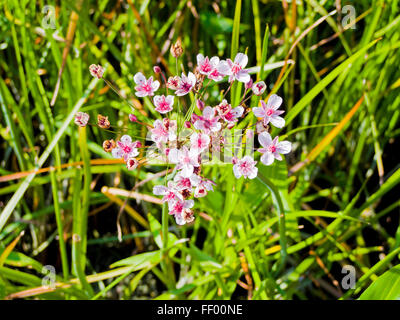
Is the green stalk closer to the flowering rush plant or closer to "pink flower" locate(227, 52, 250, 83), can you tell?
the flowering rush plant

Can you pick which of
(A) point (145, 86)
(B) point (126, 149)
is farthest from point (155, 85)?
(B) point (126, 149)

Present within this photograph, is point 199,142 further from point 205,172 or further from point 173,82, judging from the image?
point 205,172

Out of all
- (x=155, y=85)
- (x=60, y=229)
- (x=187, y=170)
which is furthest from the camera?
(x=60, y=229)

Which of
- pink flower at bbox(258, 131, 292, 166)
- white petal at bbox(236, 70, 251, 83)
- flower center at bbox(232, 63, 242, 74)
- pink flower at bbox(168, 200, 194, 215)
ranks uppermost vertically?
flower center at bbox(232, 63, 242, 74)

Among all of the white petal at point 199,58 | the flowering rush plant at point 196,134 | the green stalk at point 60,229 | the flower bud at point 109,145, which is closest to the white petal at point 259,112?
the flowering rush plant at point 196,134

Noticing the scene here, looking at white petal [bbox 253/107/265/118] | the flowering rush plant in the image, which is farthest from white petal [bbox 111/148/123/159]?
white petal [bbox 253/107/265/118]
